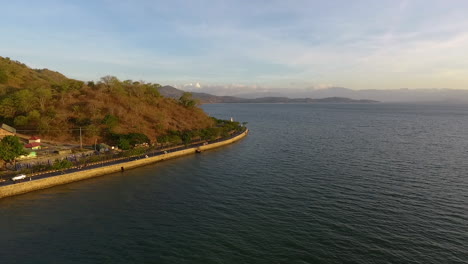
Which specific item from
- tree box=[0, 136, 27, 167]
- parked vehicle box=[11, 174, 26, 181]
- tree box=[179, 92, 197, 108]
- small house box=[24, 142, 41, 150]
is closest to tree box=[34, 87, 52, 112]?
small house box=[24, 142, 41, 150]

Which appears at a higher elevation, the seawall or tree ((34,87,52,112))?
tree ((34,87,52,112))

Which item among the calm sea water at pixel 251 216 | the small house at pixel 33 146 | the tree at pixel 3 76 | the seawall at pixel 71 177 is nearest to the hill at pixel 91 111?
the tree at pixel 3 76

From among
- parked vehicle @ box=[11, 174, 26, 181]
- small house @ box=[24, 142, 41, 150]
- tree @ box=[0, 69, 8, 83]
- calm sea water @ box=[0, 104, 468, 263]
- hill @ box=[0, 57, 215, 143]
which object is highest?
tree @ box=[0, 69, 8, 83]

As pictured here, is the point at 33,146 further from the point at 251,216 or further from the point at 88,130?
the point at 251,216

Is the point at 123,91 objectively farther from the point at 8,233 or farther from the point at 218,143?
the point at 8,233

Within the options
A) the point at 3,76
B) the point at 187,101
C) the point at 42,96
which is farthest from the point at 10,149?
the point at 3,76

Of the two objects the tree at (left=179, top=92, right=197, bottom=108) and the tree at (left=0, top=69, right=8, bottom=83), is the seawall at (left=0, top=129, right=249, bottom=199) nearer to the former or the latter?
the tree at (left=179, top=92, right=197, bottom=108)

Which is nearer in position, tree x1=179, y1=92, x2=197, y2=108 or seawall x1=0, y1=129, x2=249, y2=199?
seawall x1=0, y1=129, x2=249, y2=199
